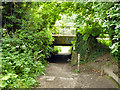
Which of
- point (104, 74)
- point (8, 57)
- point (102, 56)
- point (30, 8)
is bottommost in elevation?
point (104, 74)

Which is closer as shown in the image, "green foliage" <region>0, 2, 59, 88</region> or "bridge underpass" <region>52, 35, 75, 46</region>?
"green foliage" <region>0, 2, 59, 88</region>

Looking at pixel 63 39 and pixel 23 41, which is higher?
pixel 23 41

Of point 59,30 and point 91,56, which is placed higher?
point 59,30

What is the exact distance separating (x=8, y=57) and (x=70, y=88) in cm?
221

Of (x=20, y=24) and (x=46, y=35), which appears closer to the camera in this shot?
(x=20, y=24)

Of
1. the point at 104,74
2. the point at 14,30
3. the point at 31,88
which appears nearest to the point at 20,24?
the point at 14,30

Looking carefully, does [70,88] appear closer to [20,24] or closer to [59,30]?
[20,24]

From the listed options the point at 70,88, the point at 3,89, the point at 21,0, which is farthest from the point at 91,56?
the point at 3,89

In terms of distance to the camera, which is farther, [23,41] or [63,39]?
[63,39]

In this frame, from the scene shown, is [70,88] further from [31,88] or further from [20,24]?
[20,24]

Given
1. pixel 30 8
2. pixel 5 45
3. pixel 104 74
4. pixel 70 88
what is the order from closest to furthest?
pixel 70 88 → pixel 5 45 → pixel 104 74 → pixel 30 8

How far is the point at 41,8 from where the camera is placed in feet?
22.5

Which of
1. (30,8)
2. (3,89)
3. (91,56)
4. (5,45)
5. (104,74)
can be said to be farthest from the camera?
(91,56)

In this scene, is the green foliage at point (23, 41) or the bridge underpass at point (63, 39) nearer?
the green foliage at point (23, 41)
